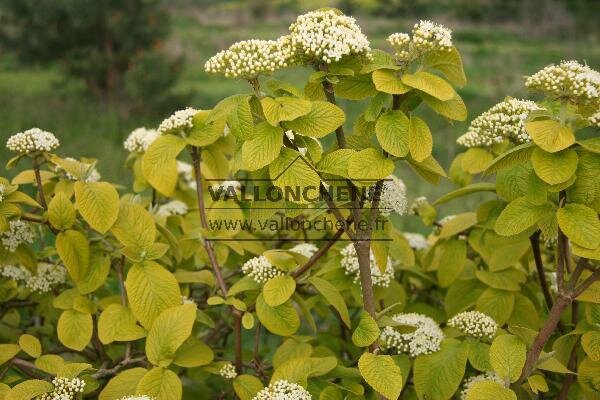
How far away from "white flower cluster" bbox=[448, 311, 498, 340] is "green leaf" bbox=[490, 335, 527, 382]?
175 mm

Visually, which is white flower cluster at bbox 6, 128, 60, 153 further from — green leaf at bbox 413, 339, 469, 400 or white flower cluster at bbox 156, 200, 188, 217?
green leaf at bbox 413, 339, 469, 400

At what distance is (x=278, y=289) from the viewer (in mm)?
1833

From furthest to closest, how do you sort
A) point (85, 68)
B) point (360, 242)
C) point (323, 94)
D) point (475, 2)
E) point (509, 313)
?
point (475, 2)
point (85, 68)
point (509, 313)
point (323, 94)
point (360, 242)

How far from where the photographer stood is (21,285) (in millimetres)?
2348

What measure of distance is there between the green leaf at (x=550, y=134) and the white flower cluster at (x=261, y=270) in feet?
2.64

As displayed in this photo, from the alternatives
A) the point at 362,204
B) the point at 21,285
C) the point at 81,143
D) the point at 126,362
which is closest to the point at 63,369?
the point at 126,362

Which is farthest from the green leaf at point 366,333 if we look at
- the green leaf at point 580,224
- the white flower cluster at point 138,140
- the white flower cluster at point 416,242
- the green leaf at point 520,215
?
the white flower cluster at point 138,140

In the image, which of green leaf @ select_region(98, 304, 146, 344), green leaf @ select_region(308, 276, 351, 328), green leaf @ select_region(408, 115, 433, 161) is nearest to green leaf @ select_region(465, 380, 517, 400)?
green leaf @ select_region(308, 276, 351, 328)

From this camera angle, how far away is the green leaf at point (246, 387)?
190 centimetres

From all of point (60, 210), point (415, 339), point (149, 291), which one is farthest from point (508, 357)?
point (60, 210)

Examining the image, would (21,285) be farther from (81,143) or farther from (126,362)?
(81,143)

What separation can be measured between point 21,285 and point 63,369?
2.32 ft

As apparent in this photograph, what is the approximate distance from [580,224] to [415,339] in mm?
582

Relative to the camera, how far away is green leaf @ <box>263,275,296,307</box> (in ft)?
5.89
